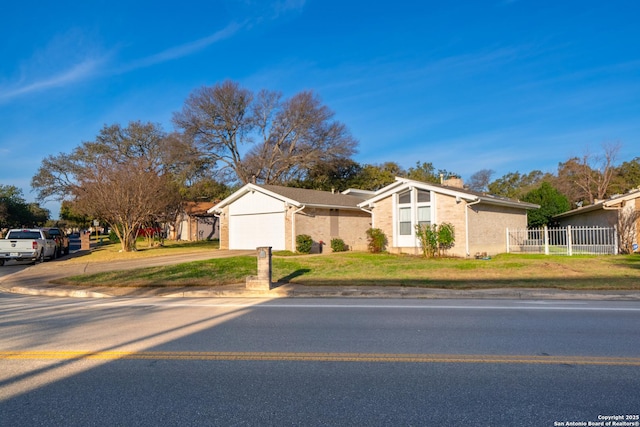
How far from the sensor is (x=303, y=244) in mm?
25844

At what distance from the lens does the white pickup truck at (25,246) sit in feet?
74.6

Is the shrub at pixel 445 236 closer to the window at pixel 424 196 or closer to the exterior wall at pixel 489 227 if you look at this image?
the exterior wall at pixel 489 227

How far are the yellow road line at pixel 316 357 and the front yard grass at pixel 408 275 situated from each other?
700 cm

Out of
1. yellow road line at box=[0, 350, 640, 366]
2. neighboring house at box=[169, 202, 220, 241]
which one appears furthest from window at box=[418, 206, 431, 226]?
neighboring house at box=[169, 202, 220, 241]

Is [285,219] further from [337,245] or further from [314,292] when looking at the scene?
[314,292]

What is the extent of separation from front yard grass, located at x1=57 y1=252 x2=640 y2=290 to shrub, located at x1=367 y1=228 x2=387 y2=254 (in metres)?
5.97

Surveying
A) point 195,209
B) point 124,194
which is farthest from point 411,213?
point 195,209

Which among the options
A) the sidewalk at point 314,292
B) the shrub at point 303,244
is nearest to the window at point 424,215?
the shrub at point 303,244

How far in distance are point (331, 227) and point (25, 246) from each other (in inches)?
622

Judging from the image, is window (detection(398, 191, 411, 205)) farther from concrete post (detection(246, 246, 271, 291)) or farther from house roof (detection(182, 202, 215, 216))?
house roof (detection(182, 202, 215, 216))

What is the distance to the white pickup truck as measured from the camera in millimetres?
22734

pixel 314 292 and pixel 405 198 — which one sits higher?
pixel 405 198

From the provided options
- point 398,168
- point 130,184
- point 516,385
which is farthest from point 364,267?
point 398,168

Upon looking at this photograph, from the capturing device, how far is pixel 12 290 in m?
14.8
